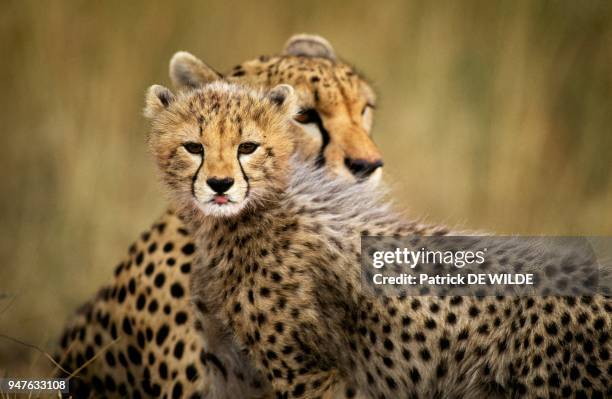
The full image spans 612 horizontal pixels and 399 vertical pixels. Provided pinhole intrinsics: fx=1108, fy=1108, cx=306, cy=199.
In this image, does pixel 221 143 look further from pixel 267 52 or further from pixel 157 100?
pixel 267 52

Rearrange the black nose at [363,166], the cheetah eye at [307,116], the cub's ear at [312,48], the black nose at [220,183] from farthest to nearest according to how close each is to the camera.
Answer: the cub's ear at [312,48], the cheetah eye at [307,116], the black nose at [363,166], the black nose at [220,183]

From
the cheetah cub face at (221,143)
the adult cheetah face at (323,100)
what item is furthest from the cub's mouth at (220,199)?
the adult cheetah face at (323,100)

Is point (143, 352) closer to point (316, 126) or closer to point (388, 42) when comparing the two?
point (316, 126)

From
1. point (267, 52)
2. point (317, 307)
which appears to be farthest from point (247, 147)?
point (267, 52)

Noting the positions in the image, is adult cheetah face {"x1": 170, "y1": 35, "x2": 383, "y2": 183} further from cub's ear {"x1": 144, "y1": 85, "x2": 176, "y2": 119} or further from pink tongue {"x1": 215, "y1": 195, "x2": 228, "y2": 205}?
pink tongue {"x1": 215, "y1": 195, "x2": 228, "y2": 205}

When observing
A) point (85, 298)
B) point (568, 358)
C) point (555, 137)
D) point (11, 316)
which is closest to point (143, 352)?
point (11, 316)

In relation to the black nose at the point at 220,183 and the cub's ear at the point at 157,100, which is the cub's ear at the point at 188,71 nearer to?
the cub's ear at the point at 157,100

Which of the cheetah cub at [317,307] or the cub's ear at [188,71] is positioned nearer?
the cheetah cub at [317,307]

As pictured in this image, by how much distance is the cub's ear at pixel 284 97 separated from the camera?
2561 millimetres

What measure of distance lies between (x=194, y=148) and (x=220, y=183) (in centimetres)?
12

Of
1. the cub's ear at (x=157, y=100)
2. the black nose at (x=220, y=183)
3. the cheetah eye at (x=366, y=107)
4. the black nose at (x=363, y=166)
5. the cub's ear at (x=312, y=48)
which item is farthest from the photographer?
the cub's ear at (x=312, y=48)

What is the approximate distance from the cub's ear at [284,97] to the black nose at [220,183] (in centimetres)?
29

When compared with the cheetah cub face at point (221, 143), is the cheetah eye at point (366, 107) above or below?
above

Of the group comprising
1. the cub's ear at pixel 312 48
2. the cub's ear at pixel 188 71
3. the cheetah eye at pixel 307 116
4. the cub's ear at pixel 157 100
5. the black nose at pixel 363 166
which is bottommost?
the black nose at pixel 363 166
